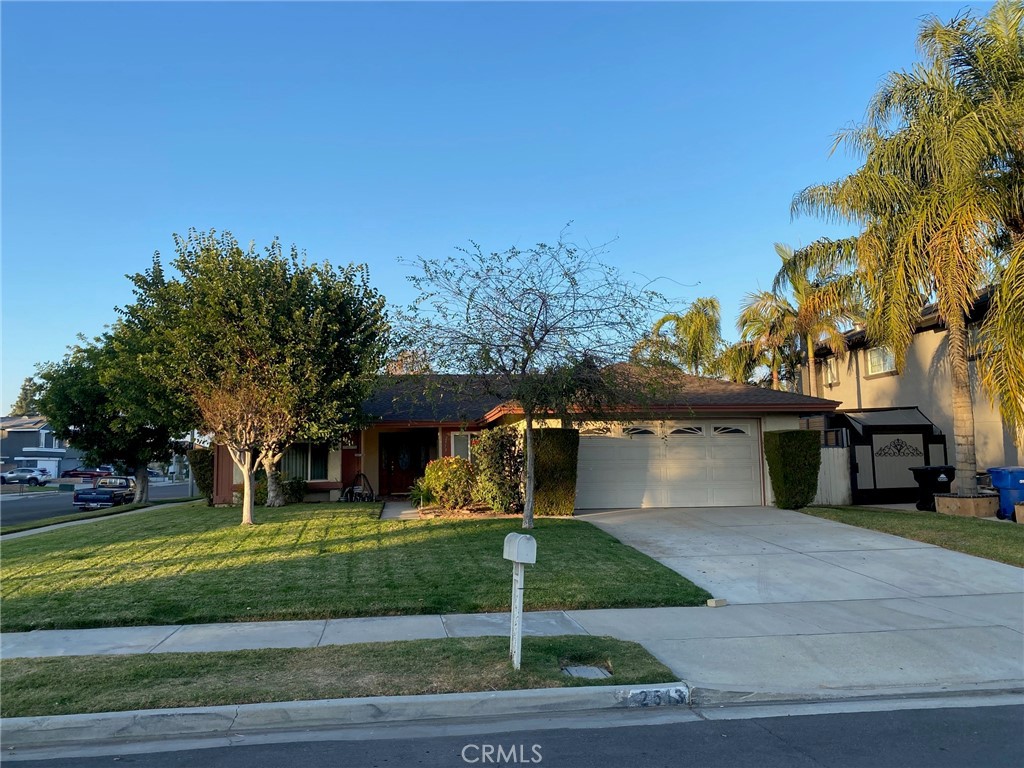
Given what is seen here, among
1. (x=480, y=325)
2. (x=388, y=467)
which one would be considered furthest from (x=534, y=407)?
(x=388, y=467)

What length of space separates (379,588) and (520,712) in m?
4.28

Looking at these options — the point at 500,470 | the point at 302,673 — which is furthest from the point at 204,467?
the point at 302,673

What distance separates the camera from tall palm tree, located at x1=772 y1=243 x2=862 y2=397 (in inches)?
941

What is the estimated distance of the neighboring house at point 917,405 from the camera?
19766mm

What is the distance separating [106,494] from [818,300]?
2792 cm

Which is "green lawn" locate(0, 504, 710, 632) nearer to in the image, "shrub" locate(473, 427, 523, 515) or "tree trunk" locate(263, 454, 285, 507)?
"shrub" locate(473, 427, 523, 515)

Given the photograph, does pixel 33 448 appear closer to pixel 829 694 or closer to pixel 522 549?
pixel 522 549

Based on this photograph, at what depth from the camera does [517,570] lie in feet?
21.7

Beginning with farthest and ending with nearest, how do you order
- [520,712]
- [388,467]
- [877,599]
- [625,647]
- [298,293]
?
[388,467] → [298,293] → [877,599] → [625,647] → [520,712]

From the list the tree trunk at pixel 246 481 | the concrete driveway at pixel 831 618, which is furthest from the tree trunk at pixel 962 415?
the tree trunk at pixel 246 481

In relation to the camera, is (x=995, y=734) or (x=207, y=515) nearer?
(x=995, y=734)

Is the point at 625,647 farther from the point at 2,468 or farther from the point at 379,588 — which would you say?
the point at 2,468

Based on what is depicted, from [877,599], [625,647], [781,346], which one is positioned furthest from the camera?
[781,346]

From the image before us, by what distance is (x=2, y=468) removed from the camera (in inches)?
2665
